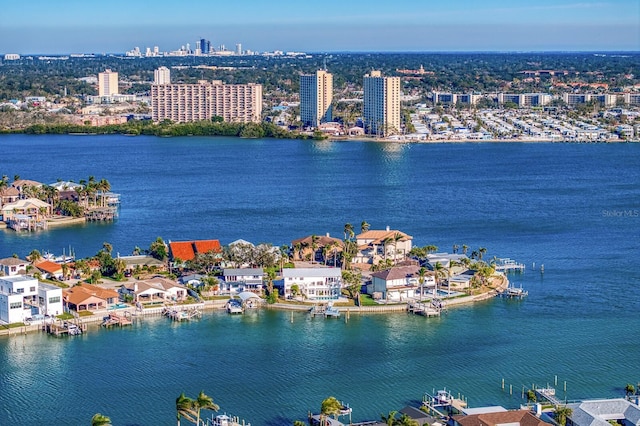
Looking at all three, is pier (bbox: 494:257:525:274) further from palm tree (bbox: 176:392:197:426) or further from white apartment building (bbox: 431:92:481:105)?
white apartment building (bbox: 431:92:481:105)

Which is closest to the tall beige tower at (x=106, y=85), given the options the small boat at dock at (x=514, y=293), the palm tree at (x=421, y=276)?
the palm tree at (x=421, y=276)

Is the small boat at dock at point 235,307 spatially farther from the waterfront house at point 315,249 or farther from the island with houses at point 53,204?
the island with houses at point 53,204

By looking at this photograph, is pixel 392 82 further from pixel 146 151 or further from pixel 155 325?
pixel 155 325

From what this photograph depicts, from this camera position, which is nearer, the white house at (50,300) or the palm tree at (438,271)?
the white house at (50,300)

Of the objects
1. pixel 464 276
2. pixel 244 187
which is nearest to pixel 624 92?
pixel 244 187

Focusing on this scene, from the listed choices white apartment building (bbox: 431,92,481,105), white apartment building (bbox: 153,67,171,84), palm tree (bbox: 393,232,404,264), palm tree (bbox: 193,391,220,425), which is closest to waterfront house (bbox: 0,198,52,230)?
palm tree (bbox: 393,232,404,264)

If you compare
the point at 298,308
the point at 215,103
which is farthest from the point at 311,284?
the point at 215,103
